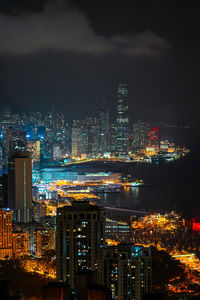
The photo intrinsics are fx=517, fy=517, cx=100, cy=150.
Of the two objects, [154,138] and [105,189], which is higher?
[154,138]

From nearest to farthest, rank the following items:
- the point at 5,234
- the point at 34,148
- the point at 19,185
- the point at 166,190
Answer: the point at 5,234 → the point at 19,185 → the point at 166,190 → the point at 34,148

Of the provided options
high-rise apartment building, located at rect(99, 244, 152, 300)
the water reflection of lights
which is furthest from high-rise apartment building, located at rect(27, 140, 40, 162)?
high-rise apartment building, located at rect(99, 244, 152, 300)

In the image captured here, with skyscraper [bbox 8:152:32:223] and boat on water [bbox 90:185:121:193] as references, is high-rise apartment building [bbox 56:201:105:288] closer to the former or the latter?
skyscraper [bbox 8:152:32:223]

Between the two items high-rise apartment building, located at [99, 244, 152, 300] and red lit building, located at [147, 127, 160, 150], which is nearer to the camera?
high-rise apartment building, located at [99, 244, 152, 300]

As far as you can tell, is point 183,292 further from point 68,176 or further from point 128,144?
point 128,144

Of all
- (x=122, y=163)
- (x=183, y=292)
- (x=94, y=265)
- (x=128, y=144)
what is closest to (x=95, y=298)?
(x=94, y=265)

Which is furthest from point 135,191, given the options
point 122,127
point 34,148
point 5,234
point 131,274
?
point 131,274

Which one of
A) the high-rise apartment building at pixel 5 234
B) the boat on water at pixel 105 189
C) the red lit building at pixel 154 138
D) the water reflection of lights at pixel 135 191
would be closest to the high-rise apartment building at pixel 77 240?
the high-rise apartment building at pixel 5 234

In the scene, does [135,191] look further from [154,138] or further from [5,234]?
[154,138]
